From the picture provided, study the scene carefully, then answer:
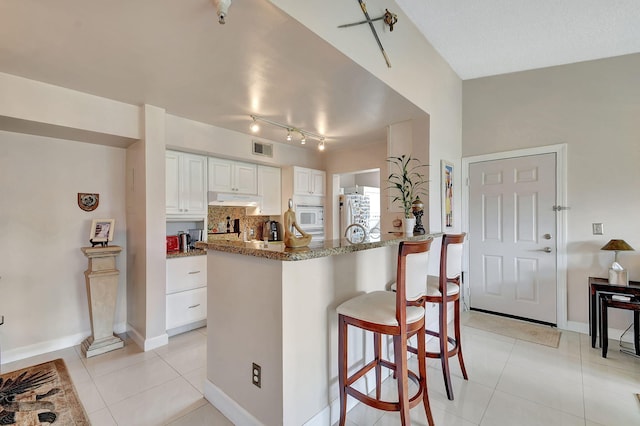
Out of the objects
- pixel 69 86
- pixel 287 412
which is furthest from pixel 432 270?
pixel 69 86

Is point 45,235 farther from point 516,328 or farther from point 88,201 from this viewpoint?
point 516,328

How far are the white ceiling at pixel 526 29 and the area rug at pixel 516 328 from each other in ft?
10.3

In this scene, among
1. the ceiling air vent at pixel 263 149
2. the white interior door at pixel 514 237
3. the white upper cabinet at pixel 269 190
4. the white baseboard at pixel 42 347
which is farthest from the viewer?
the white upper cabinet at pixel 269 190

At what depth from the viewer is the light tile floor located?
1.89 metres

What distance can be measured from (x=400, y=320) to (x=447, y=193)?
2425 millimetres

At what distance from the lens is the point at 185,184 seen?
139 inches

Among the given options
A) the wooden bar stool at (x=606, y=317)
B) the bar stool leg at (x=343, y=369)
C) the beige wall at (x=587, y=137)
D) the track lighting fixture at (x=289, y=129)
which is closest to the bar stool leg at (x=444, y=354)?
the bar stool leg at (x=343, y=369)

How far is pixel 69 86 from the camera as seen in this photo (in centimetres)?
252

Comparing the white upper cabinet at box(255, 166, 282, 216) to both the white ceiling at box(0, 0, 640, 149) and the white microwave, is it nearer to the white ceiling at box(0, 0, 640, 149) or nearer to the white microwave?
the white microwave

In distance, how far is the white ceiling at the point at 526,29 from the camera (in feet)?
8.33

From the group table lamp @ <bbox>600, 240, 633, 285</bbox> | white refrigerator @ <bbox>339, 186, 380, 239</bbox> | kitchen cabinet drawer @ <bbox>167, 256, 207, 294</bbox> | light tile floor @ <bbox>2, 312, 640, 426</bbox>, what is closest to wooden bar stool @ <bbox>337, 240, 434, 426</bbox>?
light tile floor @ <bbox>2, 312, 640, 426</bbox>

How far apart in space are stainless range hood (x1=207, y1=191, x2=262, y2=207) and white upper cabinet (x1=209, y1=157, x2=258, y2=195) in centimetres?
6

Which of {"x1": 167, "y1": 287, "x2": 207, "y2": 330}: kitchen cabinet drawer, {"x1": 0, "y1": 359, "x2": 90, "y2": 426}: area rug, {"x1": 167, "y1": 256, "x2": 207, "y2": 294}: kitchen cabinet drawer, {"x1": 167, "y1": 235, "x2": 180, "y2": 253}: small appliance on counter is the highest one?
{"x1": 167, "y1": 235, "x2": 180, "y2": 253}: small appliance on counter

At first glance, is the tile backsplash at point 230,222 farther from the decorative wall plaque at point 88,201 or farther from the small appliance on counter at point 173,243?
the decorative wall plaque at point 88,201
